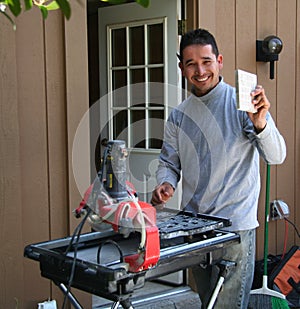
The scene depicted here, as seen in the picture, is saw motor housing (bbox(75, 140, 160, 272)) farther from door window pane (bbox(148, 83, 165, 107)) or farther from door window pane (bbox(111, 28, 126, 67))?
door window pane (bbox(111, 28, 126, 67))

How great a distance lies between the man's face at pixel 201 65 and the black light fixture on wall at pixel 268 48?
1.92m

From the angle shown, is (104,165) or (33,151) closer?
(104,165)

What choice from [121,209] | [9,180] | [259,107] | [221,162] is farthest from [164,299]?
[121,209]

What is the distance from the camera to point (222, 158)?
229 cm

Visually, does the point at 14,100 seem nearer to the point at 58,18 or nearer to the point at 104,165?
the point at 58,18

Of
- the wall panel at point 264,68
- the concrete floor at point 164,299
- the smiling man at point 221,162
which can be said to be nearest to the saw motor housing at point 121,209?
the smiling man at point 221,162

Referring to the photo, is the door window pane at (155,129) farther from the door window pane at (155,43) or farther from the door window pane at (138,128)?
the door window pane at (155,43)

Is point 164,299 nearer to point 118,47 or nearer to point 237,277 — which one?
point 237,277

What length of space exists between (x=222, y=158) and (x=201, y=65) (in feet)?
1.30

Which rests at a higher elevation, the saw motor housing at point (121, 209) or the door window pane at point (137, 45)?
the door window pane at point (137, 45)

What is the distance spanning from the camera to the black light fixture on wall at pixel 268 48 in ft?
13.5

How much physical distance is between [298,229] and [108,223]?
10.6ft

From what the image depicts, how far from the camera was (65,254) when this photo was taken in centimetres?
177

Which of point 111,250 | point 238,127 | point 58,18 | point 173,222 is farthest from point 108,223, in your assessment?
point 58,18
